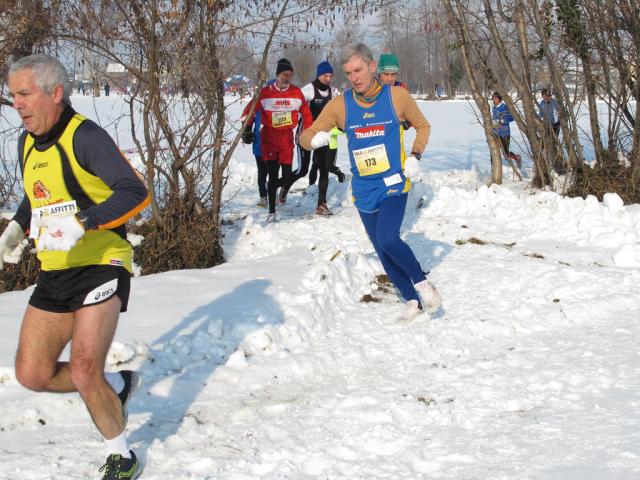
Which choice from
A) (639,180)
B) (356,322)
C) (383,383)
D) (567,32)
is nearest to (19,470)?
(383,383)

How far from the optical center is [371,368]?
15.0 ft

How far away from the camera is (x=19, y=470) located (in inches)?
128

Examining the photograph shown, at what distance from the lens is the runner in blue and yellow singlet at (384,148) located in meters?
5.17

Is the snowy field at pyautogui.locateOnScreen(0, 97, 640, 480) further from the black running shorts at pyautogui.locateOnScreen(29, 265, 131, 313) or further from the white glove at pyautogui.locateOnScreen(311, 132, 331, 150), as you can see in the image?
the white glove at pyautogui.locateOnScreen(311, 132, 331, 150)

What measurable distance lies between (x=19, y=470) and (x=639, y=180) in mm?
7849

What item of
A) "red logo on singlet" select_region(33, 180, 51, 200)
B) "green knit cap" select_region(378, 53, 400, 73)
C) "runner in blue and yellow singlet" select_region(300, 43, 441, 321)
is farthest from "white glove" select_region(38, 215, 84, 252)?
"green knit cap" select_region(378, 53, 400, 73)

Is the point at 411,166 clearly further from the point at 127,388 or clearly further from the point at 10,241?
the point at 10,241

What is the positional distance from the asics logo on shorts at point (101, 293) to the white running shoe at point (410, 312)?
268 centimetres

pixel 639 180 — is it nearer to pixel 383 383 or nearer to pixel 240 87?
pixel 240 87

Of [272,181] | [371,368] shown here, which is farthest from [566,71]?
[371,368]

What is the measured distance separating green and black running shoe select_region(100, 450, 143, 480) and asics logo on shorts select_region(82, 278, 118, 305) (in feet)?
2.20

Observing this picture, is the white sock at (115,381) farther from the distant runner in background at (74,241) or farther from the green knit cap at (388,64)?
the green knit cap at (388,64)


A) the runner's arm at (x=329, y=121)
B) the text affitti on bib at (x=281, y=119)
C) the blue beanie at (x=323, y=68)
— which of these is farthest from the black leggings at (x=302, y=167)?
the runner's arm at (x=329, y=121)

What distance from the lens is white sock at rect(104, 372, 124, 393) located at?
3.30 m
